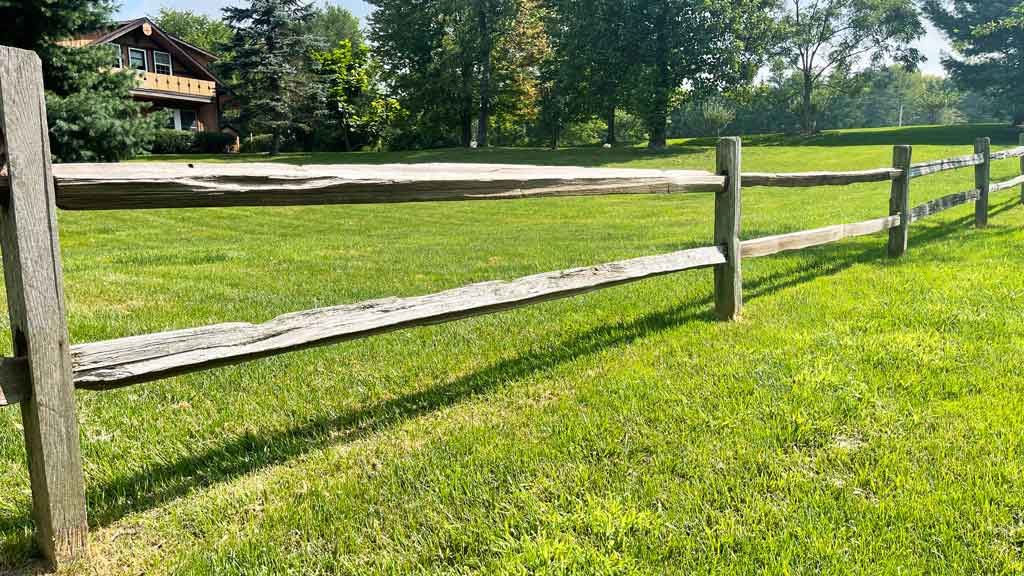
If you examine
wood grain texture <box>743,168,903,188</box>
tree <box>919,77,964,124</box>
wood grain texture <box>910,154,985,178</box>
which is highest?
tree <box>919,77,964,124</box>

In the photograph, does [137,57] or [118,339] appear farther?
[137,57]

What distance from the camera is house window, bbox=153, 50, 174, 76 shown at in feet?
129

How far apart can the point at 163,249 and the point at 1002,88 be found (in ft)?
179

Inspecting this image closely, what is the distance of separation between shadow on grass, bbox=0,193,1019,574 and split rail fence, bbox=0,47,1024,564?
40cm

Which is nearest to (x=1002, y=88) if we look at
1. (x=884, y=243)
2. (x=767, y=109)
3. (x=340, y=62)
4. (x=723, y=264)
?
(x=767, y=109)

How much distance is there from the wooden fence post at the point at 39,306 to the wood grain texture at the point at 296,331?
0.15 m

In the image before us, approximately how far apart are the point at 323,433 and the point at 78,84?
15.9 m

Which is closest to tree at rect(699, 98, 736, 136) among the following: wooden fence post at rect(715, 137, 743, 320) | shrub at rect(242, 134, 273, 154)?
shrub at rect(242, 134, 273, 154)

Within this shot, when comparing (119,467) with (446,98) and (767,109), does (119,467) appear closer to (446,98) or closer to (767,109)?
(446,98)

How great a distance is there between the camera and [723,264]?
5.36m

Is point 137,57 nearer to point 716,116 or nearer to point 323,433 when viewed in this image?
point 323,433

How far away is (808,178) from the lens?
258 inches

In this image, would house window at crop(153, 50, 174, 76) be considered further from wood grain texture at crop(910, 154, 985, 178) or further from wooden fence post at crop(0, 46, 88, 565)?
wooden fence post at crop(0, 46, 88, 565)

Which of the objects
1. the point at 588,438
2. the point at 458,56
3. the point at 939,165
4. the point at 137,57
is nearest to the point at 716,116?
the point at 458,56
